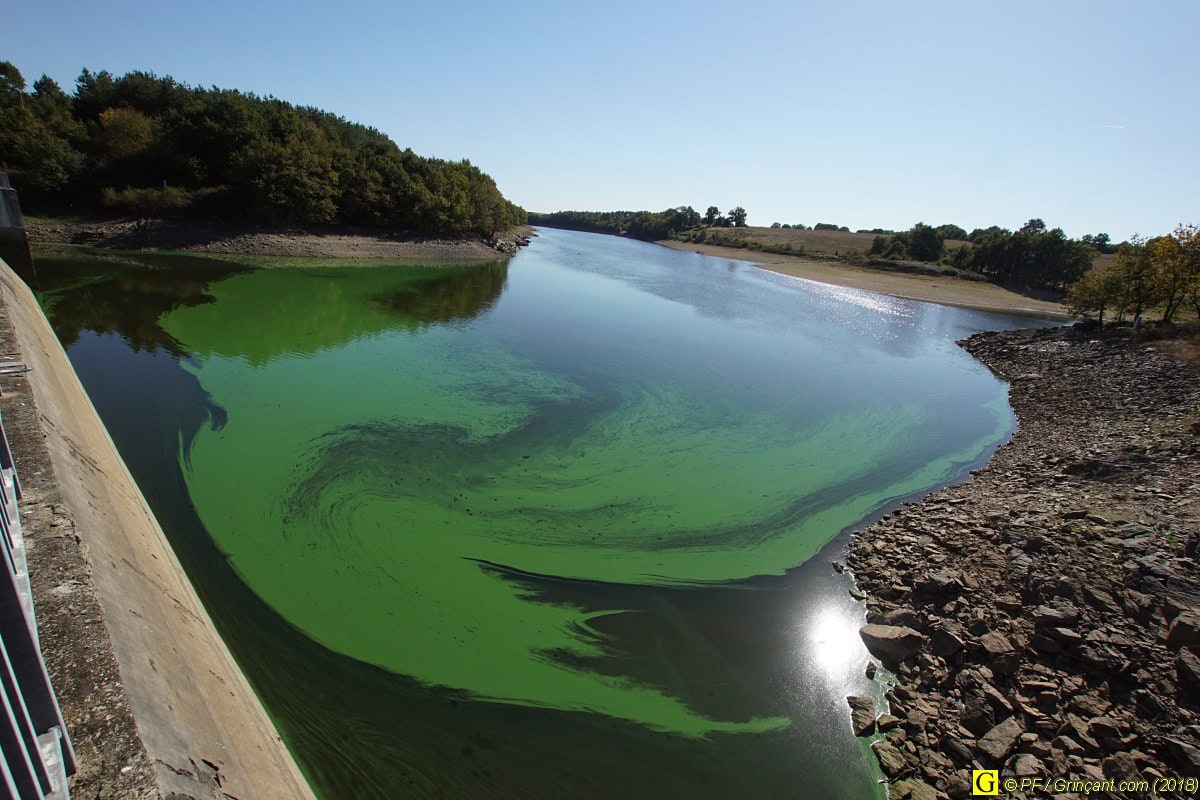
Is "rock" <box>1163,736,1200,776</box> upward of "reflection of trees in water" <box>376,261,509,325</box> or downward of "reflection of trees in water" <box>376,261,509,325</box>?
downward

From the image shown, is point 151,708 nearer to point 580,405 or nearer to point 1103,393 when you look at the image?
point 580,405

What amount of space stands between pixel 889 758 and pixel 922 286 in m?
47.6

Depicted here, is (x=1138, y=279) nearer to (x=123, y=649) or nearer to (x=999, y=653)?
(x=999, y=653)

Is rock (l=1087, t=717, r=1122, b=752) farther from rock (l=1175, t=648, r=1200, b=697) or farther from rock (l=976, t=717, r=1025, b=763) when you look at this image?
rock (l=1175, t=648, r=1200, b=697)

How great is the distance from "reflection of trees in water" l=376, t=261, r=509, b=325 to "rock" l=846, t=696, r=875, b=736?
50.7ft

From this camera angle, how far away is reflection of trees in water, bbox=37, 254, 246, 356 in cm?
1275

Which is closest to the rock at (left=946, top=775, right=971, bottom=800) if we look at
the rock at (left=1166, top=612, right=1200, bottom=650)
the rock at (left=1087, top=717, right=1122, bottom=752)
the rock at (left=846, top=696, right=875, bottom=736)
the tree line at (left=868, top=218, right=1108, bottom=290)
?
the rock at (left=846, top=696, right=875, bottom=736)

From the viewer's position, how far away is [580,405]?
1073 cm

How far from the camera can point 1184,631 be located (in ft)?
14.7

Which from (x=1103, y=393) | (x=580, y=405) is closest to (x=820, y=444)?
(x=580, y=405)

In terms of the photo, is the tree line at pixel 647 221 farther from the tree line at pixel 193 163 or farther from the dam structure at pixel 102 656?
Result: the dam structure at pixel 102 656

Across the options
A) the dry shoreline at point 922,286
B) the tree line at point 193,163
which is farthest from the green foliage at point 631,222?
the tree line at point 193,163

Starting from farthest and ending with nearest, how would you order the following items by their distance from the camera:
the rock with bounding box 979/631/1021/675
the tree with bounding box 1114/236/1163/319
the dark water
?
1. the tree with bounding box 1114/236/1163/319
2. the rock with bounding box 979/631/1021/675
3. the dark water

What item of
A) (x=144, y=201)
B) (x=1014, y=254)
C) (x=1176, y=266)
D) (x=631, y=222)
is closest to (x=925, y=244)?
(x=1014, y=254)
